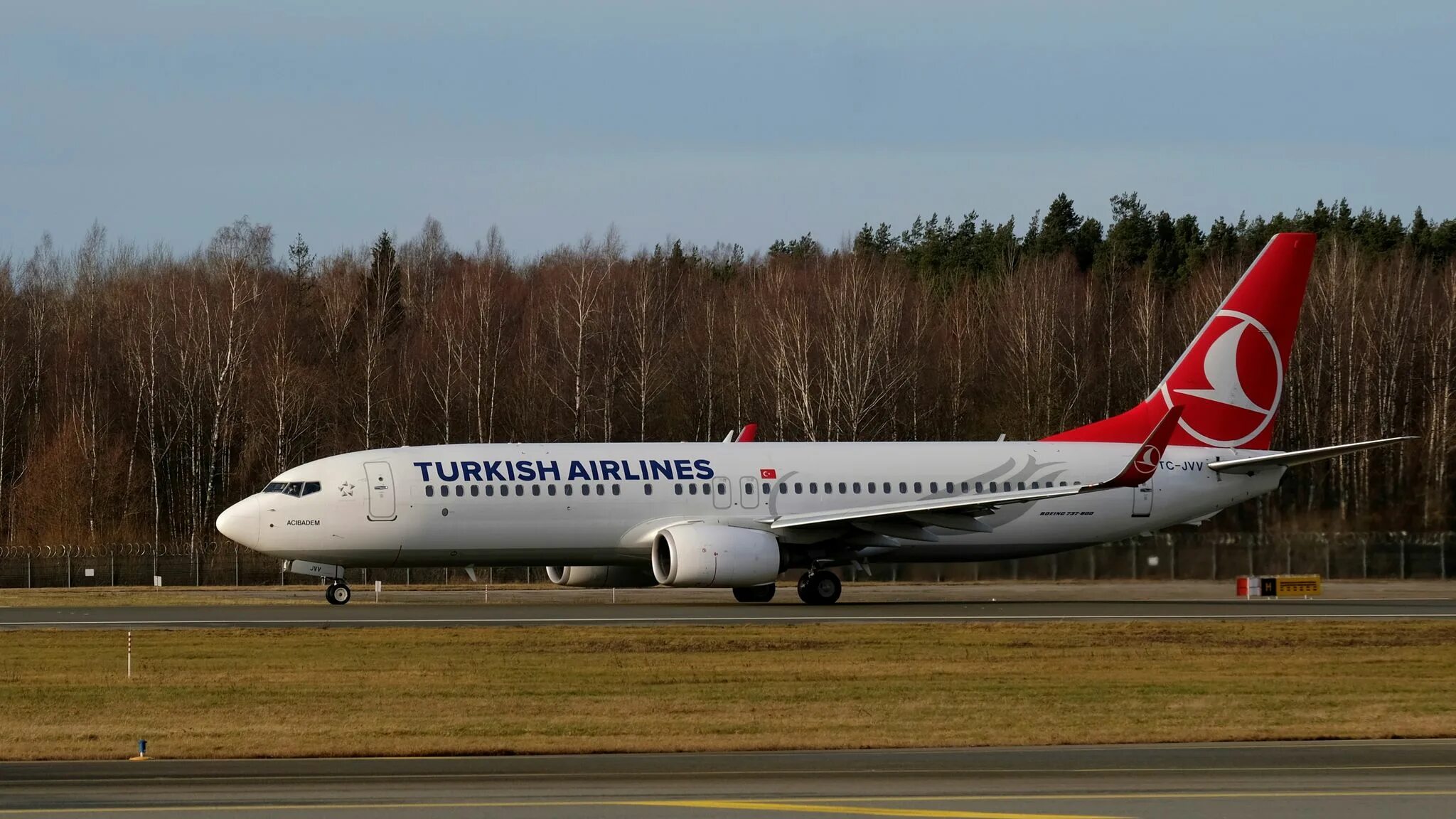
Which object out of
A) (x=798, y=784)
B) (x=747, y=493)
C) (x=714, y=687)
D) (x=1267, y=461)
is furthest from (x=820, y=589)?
(x=798, y=784)

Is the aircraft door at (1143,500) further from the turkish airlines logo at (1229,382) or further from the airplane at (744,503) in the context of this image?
the turkish airlines logo at (1229,382)

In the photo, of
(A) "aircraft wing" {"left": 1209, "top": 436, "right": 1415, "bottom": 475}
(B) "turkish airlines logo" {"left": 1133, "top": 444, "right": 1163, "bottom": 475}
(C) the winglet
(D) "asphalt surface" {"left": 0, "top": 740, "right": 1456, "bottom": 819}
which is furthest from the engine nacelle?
(D) "asphalt surface" {"left": 0, "top": 740, "right": 1456, "bottom": 819}

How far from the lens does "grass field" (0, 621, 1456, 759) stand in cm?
1734

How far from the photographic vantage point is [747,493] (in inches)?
1485

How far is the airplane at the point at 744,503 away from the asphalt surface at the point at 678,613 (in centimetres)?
106

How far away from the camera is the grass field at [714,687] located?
17.3 m

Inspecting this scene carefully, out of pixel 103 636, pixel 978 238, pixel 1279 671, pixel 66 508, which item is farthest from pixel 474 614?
pixel 978 238

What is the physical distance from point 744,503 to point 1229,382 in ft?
39.5

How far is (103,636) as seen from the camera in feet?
96.0

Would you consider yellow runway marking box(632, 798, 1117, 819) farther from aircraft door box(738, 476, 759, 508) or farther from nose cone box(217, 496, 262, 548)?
nose cone box(217, 496, 262, 548)

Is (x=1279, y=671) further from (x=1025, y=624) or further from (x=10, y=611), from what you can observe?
(x=10, y=611)

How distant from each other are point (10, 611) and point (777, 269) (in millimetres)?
53777

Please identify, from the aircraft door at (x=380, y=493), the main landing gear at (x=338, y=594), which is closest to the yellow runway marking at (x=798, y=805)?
the aircraft door at (x=380, y=493)

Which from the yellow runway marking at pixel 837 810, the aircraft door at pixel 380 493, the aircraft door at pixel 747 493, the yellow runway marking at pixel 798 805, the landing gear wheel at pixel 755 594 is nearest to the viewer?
the yellow runway marking at pixel 837 810
